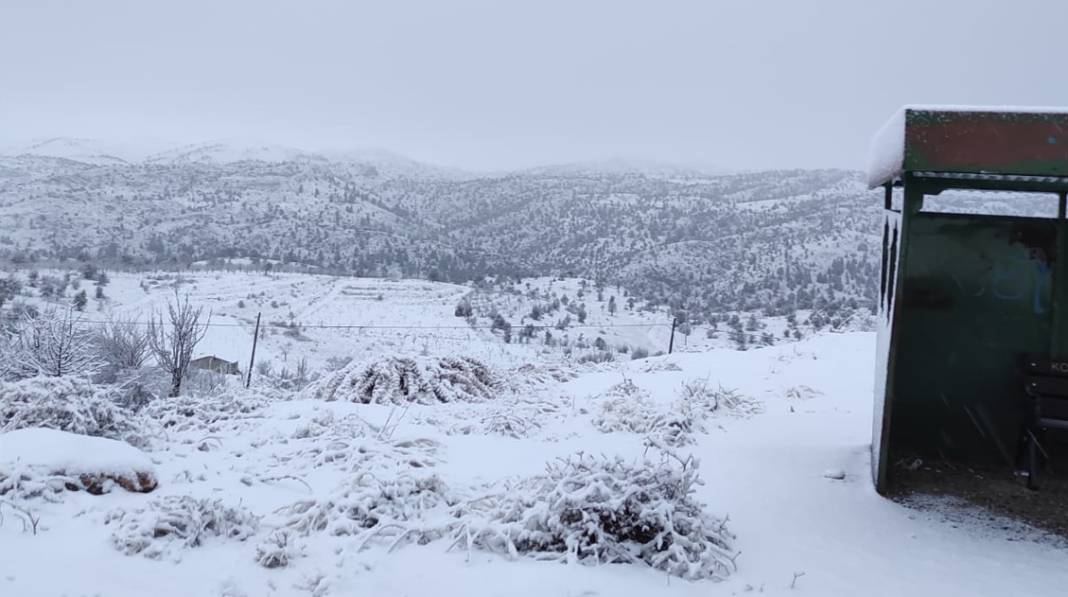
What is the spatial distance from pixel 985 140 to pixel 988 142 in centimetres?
2

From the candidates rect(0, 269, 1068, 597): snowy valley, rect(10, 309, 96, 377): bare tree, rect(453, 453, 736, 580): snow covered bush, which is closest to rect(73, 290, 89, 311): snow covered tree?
rect(10, 309, 96, 377): bare tree

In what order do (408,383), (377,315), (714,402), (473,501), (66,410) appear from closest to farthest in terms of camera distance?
1. (473,501)
2. (66,410)
3. (714,402)
4. (408,383)
5. (377,315)

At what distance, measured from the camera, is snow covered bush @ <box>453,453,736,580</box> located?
12.5 feet

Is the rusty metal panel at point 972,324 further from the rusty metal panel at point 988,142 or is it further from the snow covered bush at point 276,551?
the snow covered bush at point 276,551

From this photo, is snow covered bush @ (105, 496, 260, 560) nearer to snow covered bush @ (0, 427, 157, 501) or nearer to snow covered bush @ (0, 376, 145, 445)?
snow covered bush @ (0, 427, 157, 501)

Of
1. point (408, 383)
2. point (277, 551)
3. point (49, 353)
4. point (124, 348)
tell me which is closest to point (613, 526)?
point (277, 551)

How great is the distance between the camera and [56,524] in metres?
3.91

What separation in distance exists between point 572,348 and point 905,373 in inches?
1104

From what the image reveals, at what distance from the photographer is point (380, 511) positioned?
170 inches

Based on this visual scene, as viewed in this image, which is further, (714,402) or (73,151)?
(73,151)

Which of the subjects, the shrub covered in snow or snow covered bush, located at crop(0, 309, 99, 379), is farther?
snow covered bush, located at crop(0, 309, 99, 379)

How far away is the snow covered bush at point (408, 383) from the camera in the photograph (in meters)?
8.73

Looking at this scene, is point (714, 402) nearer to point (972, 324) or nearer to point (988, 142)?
point (972, 324)

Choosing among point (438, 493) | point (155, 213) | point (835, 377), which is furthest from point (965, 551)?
point (155, 213)
